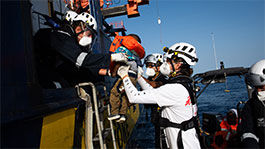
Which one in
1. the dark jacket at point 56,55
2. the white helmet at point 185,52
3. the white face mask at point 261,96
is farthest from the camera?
the white helmet at point 185,52

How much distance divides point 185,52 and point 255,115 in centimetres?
156

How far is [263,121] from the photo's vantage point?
2.60 m

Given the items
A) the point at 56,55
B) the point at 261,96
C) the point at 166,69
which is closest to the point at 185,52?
the point at 166,69

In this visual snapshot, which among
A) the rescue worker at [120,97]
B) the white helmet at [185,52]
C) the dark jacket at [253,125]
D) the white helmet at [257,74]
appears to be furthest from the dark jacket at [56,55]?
the white helmet at [257,74]

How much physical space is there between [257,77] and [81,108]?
118 inches

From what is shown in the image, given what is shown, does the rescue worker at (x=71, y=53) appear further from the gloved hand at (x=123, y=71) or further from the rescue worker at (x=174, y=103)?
the rescue worker at (x=174, y=103)

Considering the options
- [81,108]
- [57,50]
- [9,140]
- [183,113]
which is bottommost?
[183,113]

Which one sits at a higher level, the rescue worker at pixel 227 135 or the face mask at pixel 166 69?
the face mask at pixel 166 69

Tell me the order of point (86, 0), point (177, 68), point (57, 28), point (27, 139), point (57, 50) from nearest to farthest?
point (27, 139)
point (57, 50)
point (57, 28)
point (177, 68)
point (86, 0)

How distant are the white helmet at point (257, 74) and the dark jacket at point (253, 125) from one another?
21 cm

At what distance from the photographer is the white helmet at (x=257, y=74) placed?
2798mm

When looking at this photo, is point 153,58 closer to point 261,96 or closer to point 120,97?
point 120,97

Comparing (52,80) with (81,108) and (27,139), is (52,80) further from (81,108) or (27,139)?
(27,139)

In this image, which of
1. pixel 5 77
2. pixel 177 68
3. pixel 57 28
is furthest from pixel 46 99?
pixel 177 68
